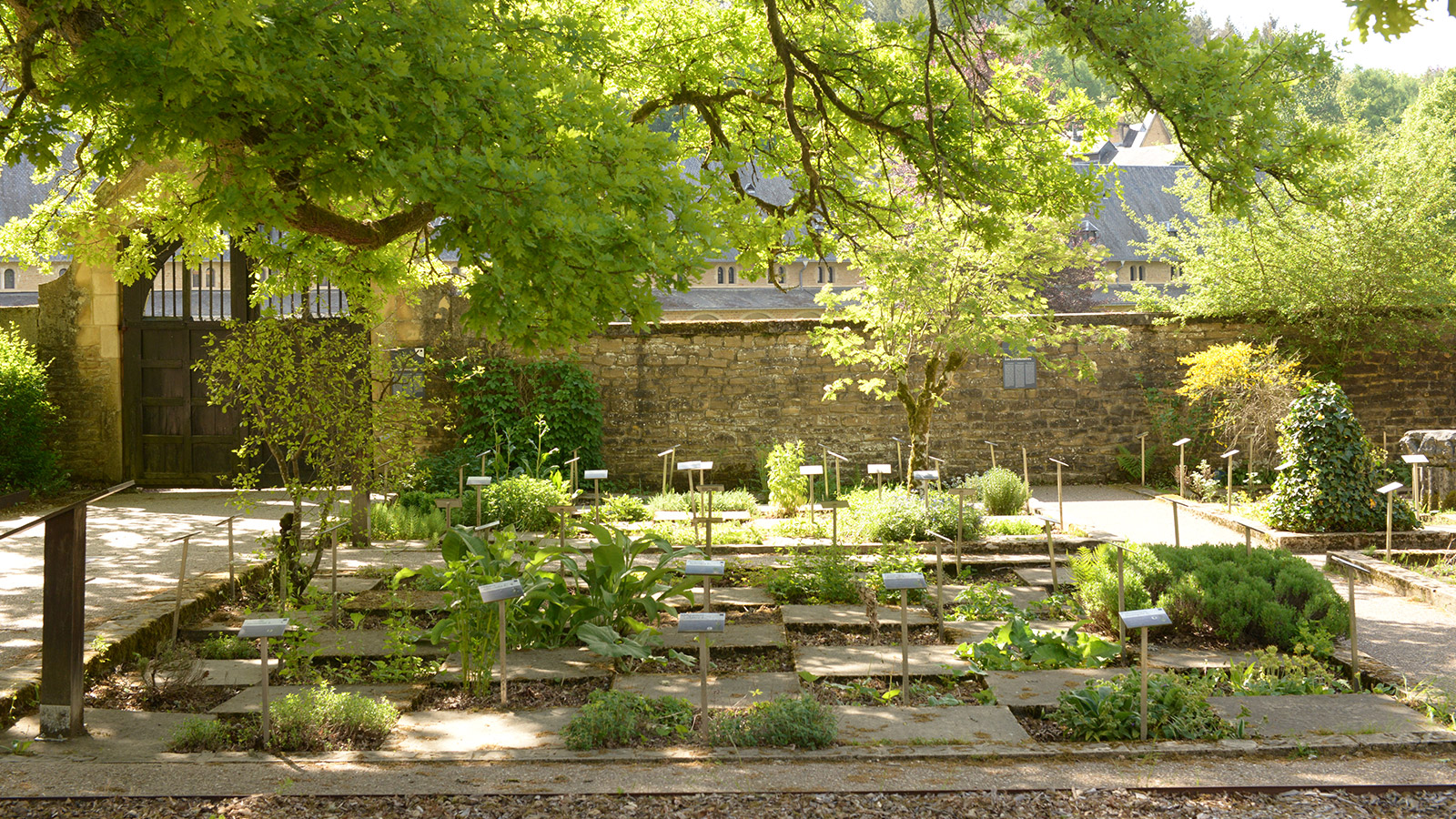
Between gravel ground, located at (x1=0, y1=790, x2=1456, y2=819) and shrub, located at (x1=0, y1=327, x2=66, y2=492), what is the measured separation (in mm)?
9616

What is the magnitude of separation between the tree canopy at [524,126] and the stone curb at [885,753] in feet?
6.07

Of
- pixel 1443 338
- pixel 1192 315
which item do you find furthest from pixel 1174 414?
pixel 1443 338

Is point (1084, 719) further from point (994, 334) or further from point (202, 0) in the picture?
point (994, 334)

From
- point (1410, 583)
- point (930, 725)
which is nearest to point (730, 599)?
point (930, 725)

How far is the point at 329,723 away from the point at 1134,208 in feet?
110

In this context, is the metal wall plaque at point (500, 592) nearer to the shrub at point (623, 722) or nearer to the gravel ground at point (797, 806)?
the shrub at point (623, 722)

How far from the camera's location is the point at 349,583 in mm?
7254

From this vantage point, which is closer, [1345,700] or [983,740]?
[983,740]

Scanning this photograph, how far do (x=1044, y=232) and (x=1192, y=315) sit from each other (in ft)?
14.4

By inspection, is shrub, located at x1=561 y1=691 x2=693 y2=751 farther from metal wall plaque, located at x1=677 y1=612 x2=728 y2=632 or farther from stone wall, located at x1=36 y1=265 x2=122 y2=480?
stone wall, located at x1=36 y1=265 x2=122 y2=480

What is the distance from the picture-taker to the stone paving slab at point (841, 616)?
240 inches

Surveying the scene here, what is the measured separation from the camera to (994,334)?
Answer: 981 cm

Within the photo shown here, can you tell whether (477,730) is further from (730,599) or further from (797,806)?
(730,599)

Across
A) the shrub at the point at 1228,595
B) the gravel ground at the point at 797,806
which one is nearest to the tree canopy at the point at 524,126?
the gravel ground at the point at 797,806
